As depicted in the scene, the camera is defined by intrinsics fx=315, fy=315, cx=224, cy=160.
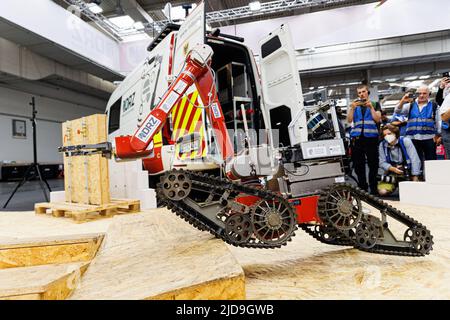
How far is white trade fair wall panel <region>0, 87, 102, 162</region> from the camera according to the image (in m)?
15.9

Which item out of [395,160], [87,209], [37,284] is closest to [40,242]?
[37,284]

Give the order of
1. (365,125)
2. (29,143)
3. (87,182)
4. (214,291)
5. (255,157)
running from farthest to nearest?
(29,143) → (365,125) → (87,182) → (255,157) → (214,291)

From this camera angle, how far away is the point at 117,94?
281 inches

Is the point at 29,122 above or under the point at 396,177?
above

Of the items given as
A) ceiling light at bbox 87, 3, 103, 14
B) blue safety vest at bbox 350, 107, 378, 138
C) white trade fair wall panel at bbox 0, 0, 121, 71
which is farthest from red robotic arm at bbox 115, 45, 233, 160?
ceiling light at bbox 87, 3, 103, 14

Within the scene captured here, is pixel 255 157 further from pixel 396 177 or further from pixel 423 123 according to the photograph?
pixel 396 177

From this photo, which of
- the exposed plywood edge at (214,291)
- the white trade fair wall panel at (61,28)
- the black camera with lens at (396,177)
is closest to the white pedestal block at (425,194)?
the black camera with lens at (396,177)

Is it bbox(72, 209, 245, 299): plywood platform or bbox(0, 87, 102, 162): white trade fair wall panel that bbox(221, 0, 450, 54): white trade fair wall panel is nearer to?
bbox(72, 209, 245, 299): plywood platform

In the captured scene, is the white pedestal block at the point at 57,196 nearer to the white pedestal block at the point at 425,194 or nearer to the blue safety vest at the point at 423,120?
the white pedestal block at the point at 425,194

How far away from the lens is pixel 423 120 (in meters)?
5.55

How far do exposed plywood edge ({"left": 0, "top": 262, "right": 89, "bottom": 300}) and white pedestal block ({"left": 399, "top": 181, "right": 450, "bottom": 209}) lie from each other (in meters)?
4.73

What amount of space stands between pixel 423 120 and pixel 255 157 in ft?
14.5
